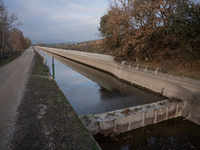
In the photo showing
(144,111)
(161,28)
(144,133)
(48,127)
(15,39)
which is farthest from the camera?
(15,39)

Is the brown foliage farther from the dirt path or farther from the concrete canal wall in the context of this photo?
the concrete canal wall

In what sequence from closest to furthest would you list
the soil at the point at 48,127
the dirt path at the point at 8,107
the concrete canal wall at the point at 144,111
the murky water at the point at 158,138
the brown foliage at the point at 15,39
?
the soil at the point at 48,127 < the dirt path at the point at 8,107 < the murky water at the point at 158,138 < the concrete canal wall at the point at 144,111 < the brown foliage at the point at 15,39

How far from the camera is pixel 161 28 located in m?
17.6

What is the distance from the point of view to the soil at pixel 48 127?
526cm

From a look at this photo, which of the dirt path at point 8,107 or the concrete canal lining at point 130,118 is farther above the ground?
the dirt path at point 8,107

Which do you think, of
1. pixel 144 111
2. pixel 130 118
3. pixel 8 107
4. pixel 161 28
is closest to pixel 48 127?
pixel 8 107

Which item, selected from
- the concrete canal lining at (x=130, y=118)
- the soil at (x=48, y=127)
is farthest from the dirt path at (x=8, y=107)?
the concrete canal lining at (x=130, y=118)

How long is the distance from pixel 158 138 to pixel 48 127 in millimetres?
6327

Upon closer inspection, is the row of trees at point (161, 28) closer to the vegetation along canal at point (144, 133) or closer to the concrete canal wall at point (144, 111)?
the concrete canal wall at point (144, 111)

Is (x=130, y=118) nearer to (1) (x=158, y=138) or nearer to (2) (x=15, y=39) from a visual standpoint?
(1) (x=158, y=138)

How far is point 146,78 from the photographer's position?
16.3 meters

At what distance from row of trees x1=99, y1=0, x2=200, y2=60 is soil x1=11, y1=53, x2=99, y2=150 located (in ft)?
40.7

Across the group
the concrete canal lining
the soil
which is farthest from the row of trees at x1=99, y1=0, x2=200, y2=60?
the soil

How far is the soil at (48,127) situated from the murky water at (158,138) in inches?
77.6
